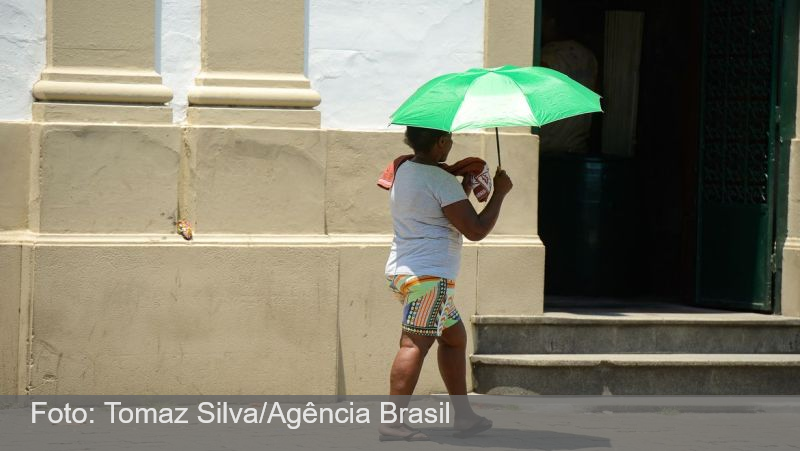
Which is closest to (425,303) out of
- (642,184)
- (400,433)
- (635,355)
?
(400,433)

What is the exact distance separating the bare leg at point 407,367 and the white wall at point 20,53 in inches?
113

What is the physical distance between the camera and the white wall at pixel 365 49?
764cm

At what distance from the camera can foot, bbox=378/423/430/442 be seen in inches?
248

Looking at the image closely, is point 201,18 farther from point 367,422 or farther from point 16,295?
point 367,422

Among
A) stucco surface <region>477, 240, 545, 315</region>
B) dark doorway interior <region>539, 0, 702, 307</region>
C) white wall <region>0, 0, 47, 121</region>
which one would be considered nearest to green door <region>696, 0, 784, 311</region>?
dark doorway interior <region>539, 0, 702, 307</region>

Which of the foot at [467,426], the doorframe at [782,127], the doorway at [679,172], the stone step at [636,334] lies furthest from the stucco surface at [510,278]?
the doorframe at [782,127]

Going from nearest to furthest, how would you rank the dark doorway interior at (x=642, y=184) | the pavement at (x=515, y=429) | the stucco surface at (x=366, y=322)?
the pavement at (x=515, y=429) < the stucco surface at (x=366, y=322) < the dark doorway interior at (x=642, y=184)

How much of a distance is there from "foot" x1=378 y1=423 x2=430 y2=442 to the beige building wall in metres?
1.42

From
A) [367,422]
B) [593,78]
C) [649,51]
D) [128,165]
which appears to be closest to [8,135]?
[128,165]

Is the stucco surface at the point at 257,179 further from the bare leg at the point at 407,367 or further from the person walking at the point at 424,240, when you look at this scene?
the bare leg at the point at 407,367

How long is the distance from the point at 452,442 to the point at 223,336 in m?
1.80

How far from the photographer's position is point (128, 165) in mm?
7457

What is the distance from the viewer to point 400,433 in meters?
6.30

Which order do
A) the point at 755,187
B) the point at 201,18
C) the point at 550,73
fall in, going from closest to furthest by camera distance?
the point at 550,73
the point at 201,18
the point at 755,187
